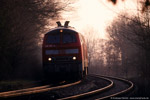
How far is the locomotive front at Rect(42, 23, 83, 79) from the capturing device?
1362 cm

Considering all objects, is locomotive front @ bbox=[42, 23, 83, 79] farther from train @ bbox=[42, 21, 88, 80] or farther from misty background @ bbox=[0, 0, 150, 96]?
misty background @ bbox=[0, 0, 150, 96]

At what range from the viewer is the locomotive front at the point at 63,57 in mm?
13625

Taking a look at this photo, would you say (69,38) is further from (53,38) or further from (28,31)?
(28,31)

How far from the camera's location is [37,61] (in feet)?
79.5

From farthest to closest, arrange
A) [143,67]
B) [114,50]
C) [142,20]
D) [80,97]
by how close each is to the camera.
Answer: [114,50], [143,67], [142,20], [80,97]

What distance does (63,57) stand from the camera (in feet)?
44.9

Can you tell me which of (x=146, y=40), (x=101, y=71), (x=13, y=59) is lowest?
(x=101, y=71)

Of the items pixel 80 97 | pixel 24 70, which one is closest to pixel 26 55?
pixel 24 70

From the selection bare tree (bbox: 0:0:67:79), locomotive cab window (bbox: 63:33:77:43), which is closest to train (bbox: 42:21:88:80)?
locomotive cab window (bbox: 63:33:77:43)

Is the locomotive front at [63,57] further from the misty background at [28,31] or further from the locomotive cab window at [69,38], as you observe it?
the misty background at [28,31]

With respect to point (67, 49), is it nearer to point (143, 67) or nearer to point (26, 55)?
point (26, 55)

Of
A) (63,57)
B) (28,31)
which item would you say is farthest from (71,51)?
(28,31)

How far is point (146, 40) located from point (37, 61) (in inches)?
447

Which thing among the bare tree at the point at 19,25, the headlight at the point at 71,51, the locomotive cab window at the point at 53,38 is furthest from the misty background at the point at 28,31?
the headlight at the point at 71,51
